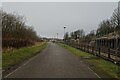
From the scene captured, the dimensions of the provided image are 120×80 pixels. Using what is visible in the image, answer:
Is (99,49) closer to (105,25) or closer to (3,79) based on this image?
(3,79)

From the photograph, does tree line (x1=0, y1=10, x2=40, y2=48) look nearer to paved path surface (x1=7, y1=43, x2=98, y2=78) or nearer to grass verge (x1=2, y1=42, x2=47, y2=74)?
grass verge (x1=2, y1=42, x2=47, y2=74)

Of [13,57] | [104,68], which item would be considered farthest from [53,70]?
[13,57]

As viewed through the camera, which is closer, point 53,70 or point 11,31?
point 53,70

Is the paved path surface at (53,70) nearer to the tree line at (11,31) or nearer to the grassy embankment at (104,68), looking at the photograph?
the grassy embankment at (104,68)

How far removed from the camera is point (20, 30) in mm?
49312

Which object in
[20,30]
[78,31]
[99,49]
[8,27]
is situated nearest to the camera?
[99,49]

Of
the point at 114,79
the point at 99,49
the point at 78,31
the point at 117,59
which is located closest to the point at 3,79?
the point at 114,79

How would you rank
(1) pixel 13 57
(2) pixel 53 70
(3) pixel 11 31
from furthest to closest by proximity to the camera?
1. (3) pixel 11 31
2. (1) pixel 13 57
3. (2) pixel 53 70

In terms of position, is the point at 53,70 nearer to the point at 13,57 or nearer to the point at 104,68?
the point at 104,68

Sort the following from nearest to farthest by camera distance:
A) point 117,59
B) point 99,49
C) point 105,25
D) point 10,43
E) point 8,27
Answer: point 117,59, point 99,49, point 10,43, point 8,27, point 105,25

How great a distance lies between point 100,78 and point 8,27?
34692mm

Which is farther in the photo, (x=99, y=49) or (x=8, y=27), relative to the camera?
(x=8, y=27)

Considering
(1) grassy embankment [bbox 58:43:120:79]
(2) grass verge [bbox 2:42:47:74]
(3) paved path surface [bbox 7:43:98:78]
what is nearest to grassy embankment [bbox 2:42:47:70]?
(2) grass verge [bbox 2:42:47:74]

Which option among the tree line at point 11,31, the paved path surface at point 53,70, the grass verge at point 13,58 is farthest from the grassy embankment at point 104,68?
the tree line at point 11,31
